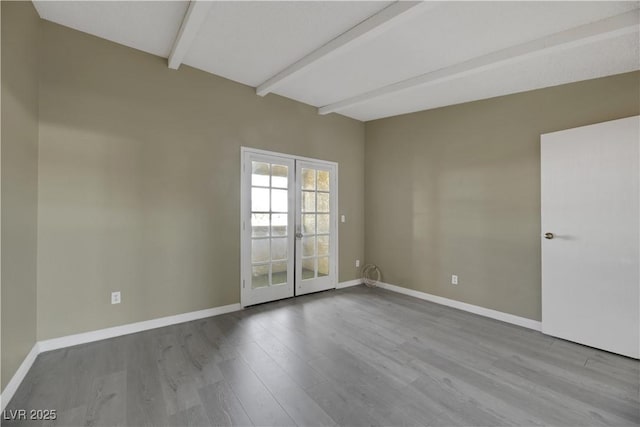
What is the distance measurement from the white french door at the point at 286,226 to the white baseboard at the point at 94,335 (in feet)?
1.59

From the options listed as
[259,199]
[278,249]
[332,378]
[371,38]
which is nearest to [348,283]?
[278,249]

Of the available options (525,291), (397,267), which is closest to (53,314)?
(397,267)

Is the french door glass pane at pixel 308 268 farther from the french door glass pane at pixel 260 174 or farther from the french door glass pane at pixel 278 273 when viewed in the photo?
the french door glass pane at pixel 260 174

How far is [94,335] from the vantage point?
2605 millimetres

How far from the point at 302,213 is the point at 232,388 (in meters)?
2.57

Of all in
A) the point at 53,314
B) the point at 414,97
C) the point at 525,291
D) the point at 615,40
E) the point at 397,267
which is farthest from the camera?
the point at 397,267

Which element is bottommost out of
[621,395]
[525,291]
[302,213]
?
[621,395]

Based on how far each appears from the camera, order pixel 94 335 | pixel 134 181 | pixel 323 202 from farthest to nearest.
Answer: pixel 323 202
pixel 134 181
pixel 94 335

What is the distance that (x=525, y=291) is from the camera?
322 centimetres

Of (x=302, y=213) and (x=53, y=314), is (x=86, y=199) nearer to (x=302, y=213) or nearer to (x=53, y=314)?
(x=53, y=314)

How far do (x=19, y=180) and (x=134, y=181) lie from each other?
867 millimetres

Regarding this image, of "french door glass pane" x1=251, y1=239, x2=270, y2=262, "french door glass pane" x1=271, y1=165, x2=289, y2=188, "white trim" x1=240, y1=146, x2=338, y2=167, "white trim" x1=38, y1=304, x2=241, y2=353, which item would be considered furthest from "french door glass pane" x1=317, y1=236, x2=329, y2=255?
"white trim" x1=38, y1=304, x2=241, y2=353

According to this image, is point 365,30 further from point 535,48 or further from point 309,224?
point 309,224

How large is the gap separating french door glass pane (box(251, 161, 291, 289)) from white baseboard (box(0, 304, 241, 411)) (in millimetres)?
575
